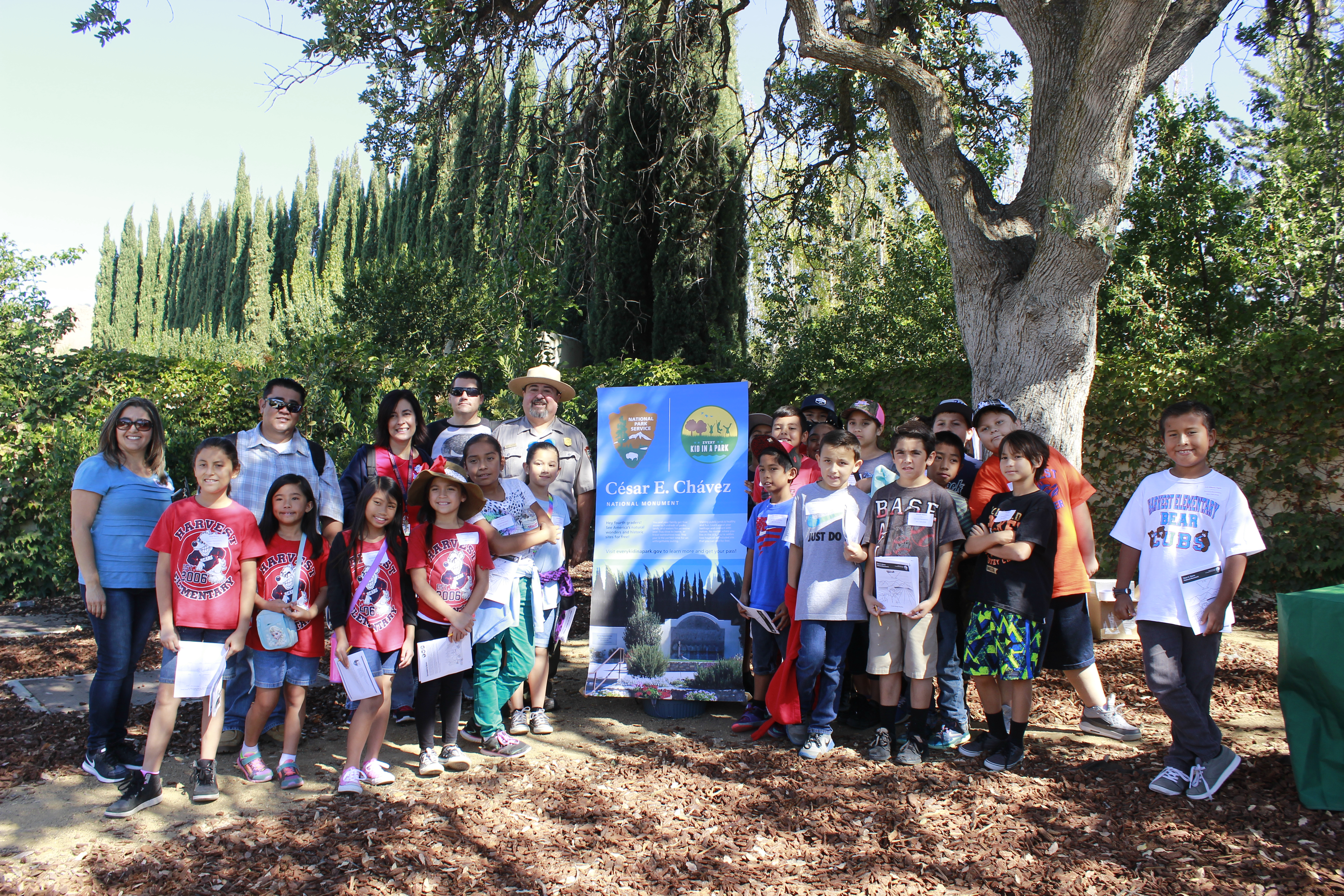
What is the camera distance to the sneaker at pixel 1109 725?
4211mm

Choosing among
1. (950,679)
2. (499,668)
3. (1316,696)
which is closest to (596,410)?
(499,668)

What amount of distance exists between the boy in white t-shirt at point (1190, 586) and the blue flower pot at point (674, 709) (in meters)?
2.39

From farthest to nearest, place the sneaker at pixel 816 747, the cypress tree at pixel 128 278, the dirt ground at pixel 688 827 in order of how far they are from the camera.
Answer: the cypress tree at pixel 128 278
the sneaker at pixel 816 747
the dirt ground at pixel 688 827

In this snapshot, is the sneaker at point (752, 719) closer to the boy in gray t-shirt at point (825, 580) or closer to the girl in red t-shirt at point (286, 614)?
the boy in gray t-shirt at point (825, 580)

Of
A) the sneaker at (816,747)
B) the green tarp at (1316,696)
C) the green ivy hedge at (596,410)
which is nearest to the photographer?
the green tarp at (1316,696)

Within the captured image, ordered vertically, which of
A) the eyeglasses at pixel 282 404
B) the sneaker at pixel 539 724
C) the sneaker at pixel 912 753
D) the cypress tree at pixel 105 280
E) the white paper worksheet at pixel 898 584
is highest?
the cypress tree at pixel 105 280

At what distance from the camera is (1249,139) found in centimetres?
959

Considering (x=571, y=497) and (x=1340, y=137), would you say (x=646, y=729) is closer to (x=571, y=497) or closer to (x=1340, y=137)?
(x=571, y=497)

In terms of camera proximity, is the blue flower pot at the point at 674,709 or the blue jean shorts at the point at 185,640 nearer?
the blue jean shorts at the point at 185,640

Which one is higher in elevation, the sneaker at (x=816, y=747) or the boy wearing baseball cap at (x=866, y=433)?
the boy wearing baseball cap at (x=866, y=433)

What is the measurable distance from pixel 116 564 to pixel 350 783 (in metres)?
1.48

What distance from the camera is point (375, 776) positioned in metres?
3.78

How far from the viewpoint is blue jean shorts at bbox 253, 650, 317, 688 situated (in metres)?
3.88

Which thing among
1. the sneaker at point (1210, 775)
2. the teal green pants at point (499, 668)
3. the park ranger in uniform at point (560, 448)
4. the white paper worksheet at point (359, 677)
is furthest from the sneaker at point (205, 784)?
the sneaker at point (1210, 775)
